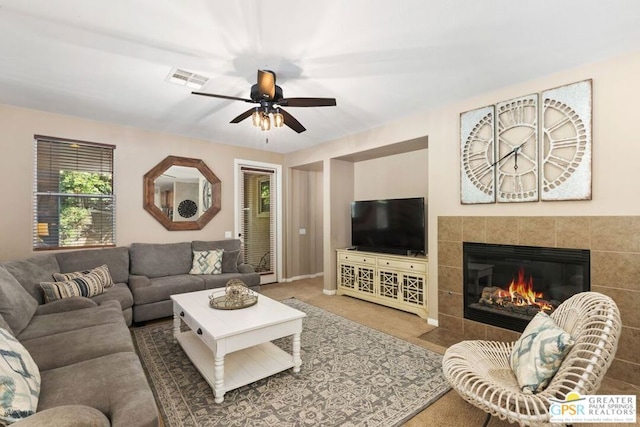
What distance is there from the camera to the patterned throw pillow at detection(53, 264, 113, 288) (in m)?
3.10

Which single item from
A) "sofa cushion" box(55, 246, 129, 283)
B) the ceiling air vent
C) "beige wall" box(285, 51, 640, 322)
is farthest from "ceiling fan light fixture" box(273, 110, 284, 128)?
"sofa cushion" box(55, 246, 129, 283)

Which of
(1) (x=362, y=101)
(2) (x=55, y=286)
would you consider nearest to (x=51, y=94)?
(2) (x=55, y=286)

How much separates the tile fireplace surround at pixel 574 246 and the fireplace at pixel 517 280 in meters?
0.06

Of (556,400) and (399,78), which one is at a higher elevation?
(399,78)

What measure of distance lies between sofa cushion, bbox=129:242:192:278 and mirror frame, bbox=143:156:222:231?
381mm

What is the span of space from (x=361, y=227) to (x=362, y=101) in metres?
2.09

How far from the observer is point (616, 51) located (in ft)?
7.43

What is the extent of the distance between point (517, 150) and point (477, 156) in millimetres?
368

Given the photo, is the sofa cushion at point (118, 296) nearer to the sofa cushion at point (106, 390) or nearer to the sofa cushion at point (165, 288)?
the sofa cushion at point (165, 288)

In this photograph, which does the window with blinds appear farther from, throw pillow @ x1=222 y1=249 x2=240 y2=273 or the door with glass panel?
the door with glass panel

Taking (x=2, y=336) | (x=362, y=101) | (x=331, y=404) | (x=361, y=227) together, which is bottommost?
(x=331, y=404)

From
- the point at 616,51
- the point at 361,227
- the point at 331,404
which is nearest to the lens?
the point at 331,404

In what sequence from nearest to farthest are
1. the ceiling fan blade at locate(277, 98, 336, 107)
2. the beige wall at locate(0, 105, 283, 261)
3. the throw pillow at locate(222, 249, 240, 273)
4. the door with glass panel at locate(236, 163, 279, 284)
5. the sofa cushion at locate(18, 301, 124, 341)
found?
1. the sofa cushion at locate(18, 301, 124, 341)
2. the ceiling fan blade at locate(277, 98, 336, 107)
3. the beige wall at locate(0, 105, 283, 261)
4. the throw pillow at locate(222, 249, 240, 273)
5. the door with glass panel at locate(236, 163, 279, 284)

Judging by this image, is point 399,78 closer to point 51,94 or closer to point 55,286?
point 51,94
